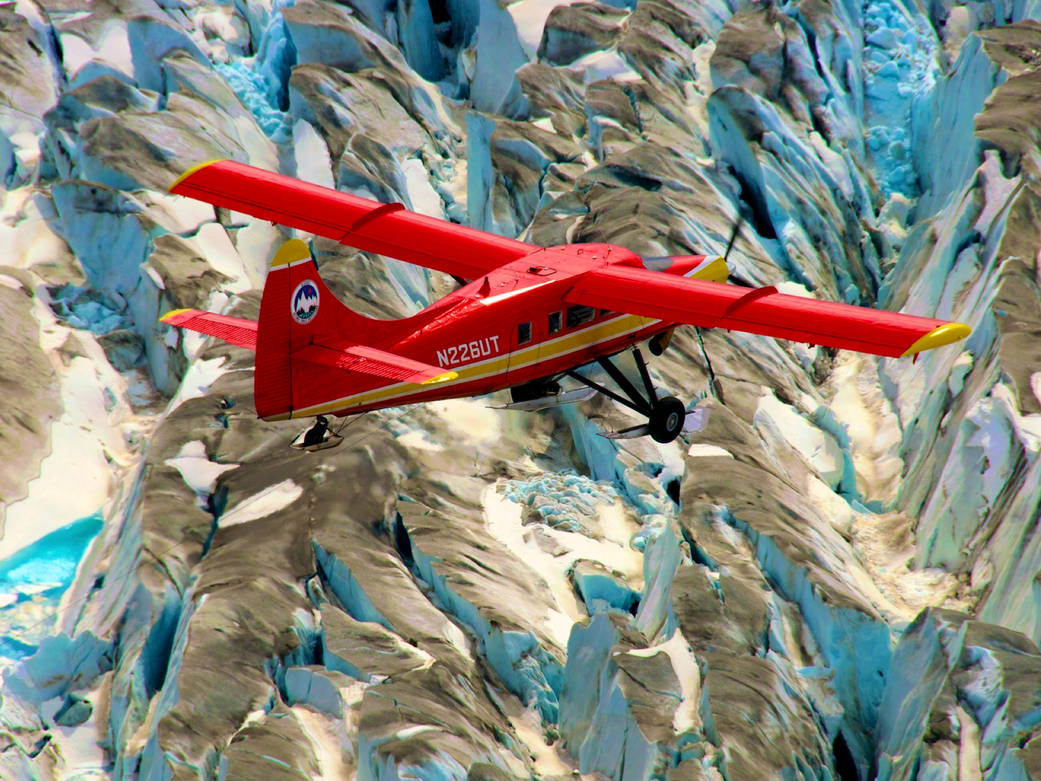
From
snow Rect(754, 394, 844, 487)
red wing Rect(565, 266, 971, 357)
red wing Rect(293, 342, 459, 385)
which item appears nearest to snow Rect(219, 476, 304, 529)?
red wing Rect(293, 342, 459, 385)

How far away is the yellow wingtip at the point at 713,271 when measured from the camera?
25.9 metres

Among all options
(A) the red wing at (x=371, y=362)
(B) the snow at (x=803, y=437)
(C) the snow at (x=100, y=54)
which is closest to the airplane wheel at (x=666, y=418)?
(A) the red wing at (x=371, y=362)

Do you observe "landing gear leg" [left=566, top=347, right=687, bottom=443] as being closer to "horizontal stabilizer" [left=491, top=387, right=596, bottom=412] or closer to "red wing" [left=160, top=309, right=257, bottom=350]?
"horizontal stabilizer" [left=491, top=387, right=596, bottom=412]

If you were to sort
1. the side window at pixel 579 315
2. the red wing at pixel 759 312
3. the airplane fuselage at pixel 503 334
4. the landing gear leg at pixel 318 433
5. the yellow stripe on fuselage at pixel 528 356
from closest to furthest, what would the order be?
the landing gear leg at pixel 318 433 < the yellow stripe on fuselage at pixel 528 356 < the red wing at pixel 759 312 < the airplane fuselage at pixel 503 334 < the side window at pixel 579 315

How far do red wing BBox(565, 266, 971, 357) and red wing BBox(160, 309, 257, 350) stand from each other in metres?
5.97

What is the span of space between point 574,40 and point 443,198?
8.30 meters

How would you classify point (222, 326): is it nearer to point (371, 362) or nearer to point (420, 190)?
point (371, 362)

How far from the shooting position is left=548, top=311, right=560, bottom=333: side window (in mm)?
23172

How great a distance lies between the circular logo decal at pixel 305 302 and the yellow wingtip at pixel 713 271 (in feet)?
28.7

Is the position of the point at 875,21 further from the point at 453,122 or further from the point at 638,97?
the point at 453,122

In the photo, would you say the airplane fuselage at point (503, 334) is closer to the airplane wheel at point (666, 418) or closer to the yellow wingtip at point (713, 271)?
the airplane wheel at point (666, 418)

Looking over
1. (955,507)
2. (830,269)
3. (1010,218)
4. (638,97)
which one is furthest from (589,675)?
(638,97)

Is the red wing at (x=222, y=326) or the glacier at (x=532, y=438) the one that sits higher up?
the red wing at (x=222, y=326)

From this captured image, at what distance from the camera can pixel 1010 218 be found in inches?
1415
